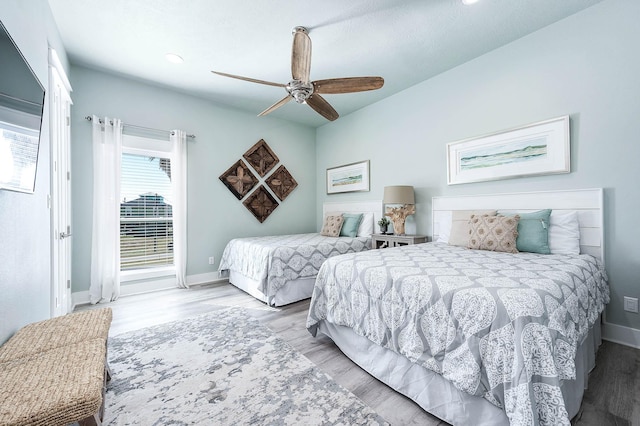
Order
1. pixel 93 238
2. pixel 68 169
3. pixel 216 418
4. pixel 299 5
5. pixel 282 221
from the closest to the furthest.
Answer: pixel 216 418, pixel 299 5, pixel 68 169, pixel 93 238, pixel 282 221

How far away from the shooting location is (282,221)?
16.3 ft

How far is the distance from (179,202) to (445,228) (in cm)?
360

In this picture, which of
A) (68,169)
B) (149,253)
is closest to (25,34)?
(68,169)

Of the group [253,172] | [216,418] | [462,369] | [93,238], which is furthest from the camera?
[253,172]

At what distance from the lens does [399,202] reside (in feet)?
11.3

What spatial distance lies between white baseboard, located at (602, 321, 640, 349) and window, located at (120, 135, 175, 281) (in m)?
4.89

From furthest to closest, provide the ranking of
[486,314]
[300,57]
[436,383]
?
[300,57] → [436,383] → [486,314]

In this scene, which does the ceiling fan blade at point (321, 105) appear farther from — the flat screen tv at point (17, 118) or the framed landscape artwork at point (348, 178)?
the flat screen tv at point (17, 118)

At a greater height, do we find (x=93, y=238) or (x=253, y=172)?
(x=253, y=172)

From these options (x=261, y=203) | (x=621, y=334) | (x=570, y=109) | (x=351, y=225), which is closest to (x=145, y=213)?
(x=261, y=203)

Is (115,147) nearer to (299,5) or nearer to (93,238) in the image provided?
(93,238)

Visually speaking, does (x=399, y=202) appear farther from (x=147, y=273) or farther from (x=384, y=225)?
(x=147, y=273)

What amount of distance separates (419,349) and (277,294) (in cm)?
197

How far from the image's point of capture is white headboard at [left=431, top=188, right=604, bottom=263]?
225cm
